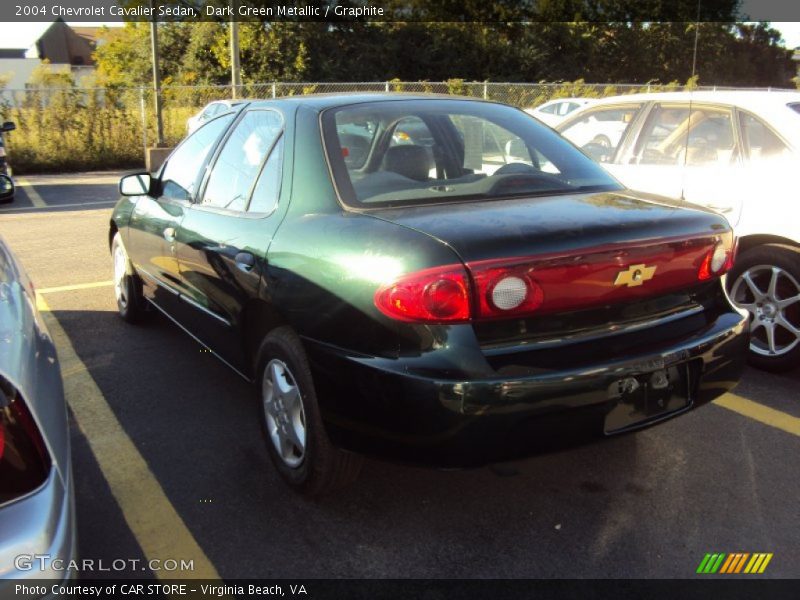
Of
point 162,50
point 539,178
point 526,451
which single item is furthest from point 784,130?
point 162,50

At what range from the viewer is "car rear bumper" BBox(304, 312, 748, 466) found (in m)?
2.25

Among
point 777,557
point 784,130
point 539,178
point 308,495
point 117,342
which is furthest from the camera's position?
Answer: point 117,342

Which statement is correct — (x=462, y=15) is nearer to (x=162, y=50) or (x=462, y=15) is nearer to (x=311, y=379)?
(x=162, y=50)

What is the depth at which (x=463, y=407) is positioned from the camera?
7.34 ft

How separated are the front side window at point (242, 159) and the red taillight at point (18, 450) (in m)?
1.66

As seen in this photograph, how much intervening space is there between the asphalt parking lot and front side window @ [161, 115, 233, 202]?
1122 mm

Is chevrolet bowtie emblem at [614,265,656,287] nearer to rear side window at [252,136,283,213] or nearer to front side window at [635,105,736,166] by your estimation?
rear side window at [252,136,283,213]

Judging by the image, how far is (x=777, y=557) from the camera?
256 centimetres

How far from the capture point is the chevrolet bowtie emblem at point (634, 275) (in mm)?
2504

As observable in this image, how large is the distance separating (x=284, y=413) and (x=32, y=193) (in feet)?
38.9

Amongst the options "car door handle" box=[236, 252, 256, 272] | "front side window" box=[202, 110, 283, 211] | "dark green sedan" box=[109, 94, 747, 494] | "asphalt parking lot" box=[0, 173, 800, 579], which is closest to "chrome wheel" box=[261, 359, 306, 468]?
"dark green sedan" box=[109, 94, 747, 494]

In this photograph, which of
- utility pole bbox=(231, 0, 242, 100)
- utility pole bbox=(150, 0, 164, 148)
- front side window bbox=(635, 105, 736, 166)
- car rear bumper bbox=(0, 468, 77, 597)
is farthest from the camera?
utility pole bbox=(231, 0, 242, 100)

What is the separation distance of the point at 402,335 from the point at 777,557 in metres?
1.59

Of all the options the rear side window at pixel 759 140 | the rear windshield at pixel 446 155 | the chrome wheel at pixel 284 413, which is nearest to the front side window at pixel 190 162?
the rear windshield at pixel 446 155
